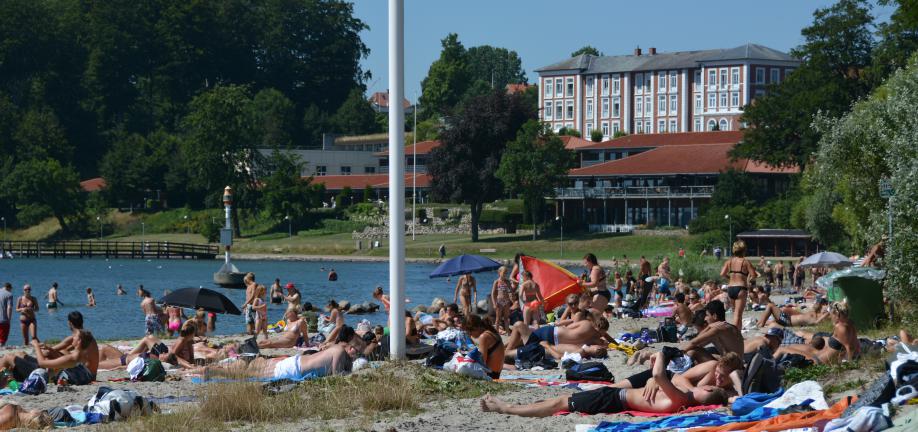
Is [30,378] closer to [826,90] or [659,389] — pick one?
[659,389]

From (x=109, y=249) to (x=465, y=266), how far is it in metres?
54.7

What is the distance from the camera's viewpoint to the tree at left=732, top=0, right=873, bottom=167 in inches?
2386

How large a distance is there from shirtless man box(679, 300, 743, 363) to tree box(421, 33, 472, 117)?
355ft

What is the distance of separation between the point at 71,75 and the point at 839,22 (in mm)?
73358

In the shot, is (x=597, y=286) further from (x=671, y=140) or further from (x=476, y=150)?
(x=671, y=140)

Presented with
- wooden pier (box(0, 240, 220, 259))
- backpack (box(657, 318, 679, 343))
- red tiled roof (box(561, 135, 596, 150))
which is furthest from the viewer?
red tiled roof (box(561, 135, 596, 150))

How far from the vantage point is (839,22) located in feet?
204

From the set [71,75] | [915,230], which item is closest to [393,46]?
[915,230]

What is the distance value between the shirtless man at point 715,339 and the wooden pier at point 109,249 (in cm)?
6463

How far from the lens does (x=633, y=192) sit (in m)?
71.5

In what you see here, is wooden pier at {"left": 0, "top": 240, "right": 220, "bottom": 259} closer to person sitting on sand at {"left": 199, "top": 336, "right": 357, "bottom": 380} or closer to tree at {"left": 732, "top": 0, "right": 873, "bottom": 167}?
tree at {"left": 732, "top": 0, "right": 873, "bottom": 167}

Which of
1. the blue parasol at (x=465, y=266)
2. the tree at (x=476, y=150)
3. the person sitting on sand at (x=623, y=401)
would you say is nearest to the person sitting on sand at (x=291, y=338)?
the blue parasol at (x=465, y=266)

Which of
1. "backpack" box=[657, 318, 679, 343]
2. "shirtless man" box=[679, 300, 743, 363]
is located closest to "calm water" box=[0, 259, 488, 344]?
"backpack" box=[657, 318, 679, 343]

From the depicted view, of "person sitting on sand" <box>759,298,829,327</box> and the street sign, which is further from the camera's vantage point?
"person sitting on sand" <box>759,298,829,327</box>
